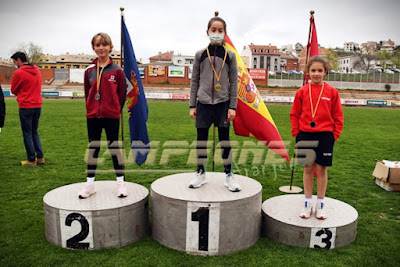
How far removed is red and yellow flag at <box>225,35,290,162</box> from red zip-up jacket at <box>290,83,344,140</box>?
1.42 metres

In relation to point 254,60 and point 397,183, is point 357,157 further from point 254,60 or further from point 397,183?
point 254,60

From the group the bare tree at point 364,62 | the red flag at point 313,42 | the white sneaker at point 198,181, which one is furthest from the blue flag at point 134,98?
the bare tree at point 364,62

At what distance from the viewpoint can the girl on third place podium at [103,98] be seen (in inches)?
148

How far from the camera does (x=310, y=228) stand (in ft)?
11.5

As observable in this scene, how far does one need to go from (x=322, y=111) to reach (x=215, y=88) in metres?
1.13

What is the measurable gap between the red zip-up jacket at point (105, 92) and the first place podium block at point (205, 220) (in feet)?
3.31

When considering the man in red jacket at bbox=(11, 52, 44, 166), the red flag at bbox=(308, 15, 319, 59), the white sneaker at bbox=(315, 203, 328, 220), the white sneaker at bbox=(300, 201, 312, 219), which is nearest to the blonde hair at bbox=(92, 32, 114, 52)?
the white sneaker at bbox=(300, 201, 312, 219)

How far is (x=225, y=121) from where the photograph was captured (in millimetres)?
3857

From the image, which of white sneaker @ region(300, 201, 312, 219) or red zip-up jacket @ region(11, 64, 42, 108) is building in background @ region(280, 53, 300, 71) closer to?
red zip-up jacket @ region(11, 64, 42, 108)

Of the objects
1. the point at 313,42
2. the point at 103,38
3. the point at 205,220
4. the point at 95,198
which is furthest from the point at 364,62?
the point at 95,198

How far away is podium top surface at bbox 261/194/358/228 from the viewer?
362 centimetres

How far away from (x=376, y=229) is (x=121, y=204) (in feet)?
9.72

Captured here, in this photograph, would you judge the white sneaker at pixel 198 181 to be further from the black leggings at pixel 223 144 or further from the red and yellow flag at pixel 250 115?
the red and yellow flag at pixel 250 115

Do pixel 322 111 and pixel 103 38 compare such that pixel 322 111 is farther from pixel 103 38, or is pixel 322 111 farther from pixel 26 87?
pixel 26 87
